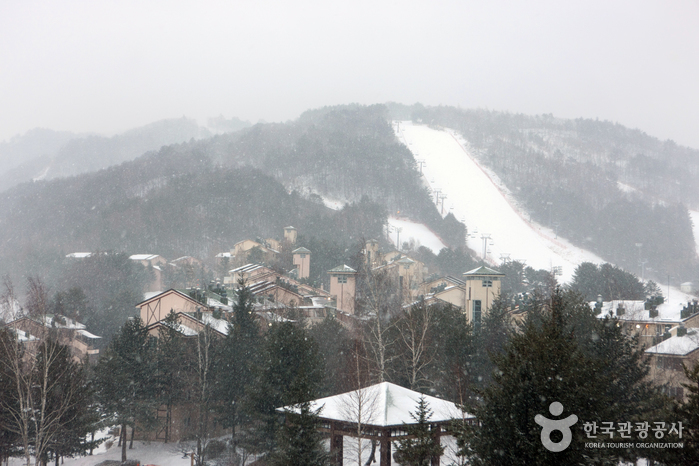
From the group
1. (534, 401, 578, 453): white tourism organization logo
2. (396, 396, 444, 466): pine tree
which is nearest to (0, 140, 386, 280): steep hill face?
(396, 396, 444, 466): pine tree

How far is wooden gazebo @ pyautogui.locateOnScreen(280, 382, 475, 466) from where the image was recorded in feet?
48.3

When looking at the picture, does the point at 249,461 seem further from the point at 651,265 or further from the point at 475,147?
the point at 475,147

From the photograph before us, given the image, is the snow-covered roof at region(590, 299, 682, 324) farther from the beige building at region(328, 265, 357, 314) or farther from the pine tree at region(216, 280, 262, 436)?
the pine tree at region(216, 280, 262, 436)

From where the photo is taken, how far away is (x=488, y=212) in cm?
12656

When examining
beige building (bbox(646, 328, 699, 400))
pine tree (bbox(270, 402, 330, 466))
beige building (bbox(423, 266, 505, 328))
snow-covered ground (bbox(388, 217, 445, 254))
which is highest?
snow-covered ground (bbox(388, 217, 445, 254))

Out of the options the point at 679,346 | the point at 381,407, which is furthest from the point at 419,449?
the point at 679,346

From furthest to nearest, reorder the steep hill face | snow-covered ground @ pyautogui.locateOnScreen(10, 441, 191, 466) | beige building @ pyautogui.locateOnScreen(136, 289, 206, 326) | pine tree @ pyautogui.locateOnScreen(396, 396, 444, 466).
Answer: the steep hill face
beige building @ pyautogui.locateOnScreen(136, 289, 206, 326)
snow-covered ground @ pyautogui.locateOnScreen(10, 441, 191, 466)
pine tree @ pyautogui.locateOnScreen(396, 396, 444, 466)

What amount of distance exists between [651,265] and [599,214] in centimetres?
2287

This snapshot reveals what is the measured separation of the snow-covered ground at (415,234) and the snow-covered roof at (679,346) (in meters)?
71.8

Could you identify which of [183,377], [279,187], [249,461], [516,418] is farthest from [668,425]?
[279,187]

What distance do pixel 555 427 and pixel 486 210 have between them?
122 meters

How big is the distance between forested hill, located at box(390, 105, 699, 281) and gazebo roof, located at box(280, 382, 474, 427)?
107460 millimetres

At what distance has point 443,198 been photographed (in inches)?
5007

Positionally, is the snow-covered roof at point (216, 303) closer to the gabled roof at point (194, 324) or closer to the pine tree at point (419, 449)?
the gabled roof at point (194, 324)
